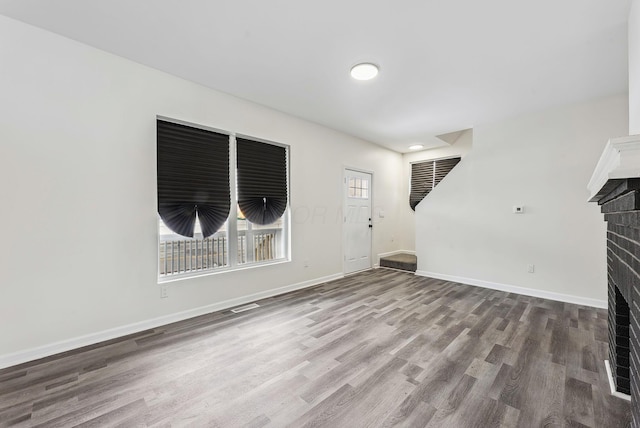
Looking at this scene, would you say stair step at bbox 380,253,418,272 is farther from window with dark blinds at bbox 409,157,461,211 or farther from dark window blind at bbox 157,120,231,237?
dark window blind at bbox 157,120,231,237

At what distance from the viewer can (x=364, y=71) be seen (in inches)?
114

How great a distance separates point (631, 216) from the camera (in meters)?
1.12

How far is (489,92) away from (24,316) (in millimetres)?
5400

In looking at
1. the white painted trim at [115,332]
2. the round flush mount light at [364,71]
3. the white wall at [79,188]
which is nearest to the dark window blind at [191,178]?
the white wall at [79,188]

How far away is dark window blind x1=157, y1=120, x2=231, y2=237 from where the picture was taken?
3.05 meters

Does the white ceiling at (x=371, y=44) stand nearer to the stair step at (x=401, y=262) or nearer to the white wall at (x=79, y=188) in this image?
the white wall at (x=79, y=188)

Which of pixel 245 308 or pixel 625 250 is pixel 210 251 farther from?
pixel 625 250

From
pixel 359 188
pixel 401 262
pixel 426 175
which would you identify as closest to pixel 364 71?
pixel 359 188

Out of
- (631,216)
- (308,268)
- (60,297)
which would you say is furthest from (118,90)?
(631,216)

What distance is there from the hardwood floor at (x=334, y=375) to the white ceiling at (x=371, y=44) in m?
2.81

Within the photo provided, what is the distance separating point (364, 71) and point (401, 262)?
3993 millimetres

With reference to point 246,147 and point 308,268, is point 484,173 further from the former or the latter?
point 246,147

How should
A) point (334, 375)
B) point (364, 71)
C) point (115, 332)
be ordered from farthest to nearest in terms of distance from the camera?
point (364, 71), point (115, 332), point (334, 375)

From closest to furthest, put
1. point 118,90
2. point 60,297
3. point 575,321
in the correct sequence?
1. point 60,297
2. point 118,90
3. point 575,321
